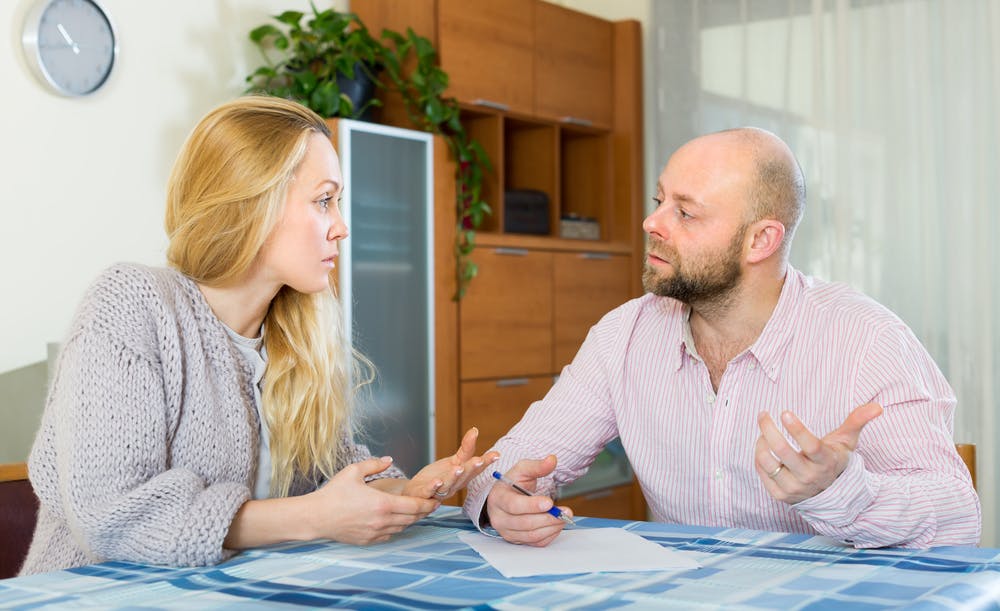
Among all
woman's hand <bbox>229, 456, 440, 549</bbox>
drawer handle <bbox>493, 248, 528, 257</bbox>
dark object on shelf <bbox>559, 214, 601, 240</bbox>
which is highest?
dark object on shelf <bbox>559, 214, 601, 240</bbox>

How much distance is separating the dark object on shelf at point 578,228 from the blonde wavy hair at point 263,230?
289 cm

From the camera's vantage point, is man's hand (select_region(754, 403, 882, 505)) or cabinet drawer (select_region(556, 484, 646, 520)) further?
cabinet drawer (select_region(556, 484, 646, 520))

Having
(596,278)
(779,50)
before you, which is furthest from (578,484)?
(779,50)

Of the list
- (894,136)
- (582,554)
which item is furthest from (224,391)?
(894,136)

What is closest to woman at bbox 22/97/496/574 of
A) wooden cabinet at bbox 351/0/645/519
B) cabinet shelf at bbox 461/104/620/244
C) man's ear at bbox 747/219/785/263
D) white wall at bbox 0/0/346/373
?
man's ear at bbox 747/219/785/263

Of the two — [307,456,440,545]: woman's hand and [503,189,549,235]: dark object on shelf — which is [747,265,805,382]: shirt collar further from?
[503,189,549,235]: dark object on shelf

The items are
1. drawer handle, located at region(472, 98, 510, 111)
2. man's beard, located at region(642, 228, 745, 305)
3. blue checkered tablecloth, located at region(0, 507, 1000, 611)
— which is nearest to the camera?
blue checkered tablecloth, located at region(0, 507, 1000, 611)

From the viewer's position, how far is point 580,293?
4.85 metres

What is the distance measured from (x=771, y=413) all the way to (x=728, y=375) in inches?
3.9

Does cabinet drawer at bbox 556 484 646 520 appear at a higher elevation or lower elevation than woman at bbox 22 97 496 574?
lower

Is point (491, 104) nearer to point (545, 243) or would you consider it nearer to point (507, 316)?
point (545, 243)

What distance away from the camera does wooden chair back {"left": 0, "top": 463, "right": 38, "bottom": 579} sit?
6.71ft

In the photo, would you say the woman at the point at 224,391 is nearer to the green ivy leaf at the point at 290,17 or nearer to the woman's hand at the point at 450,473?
the woman's hand at the point at 450,473

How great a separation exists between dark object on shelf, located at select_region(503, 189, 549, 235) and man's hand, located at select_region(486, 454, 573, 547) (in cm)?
282
